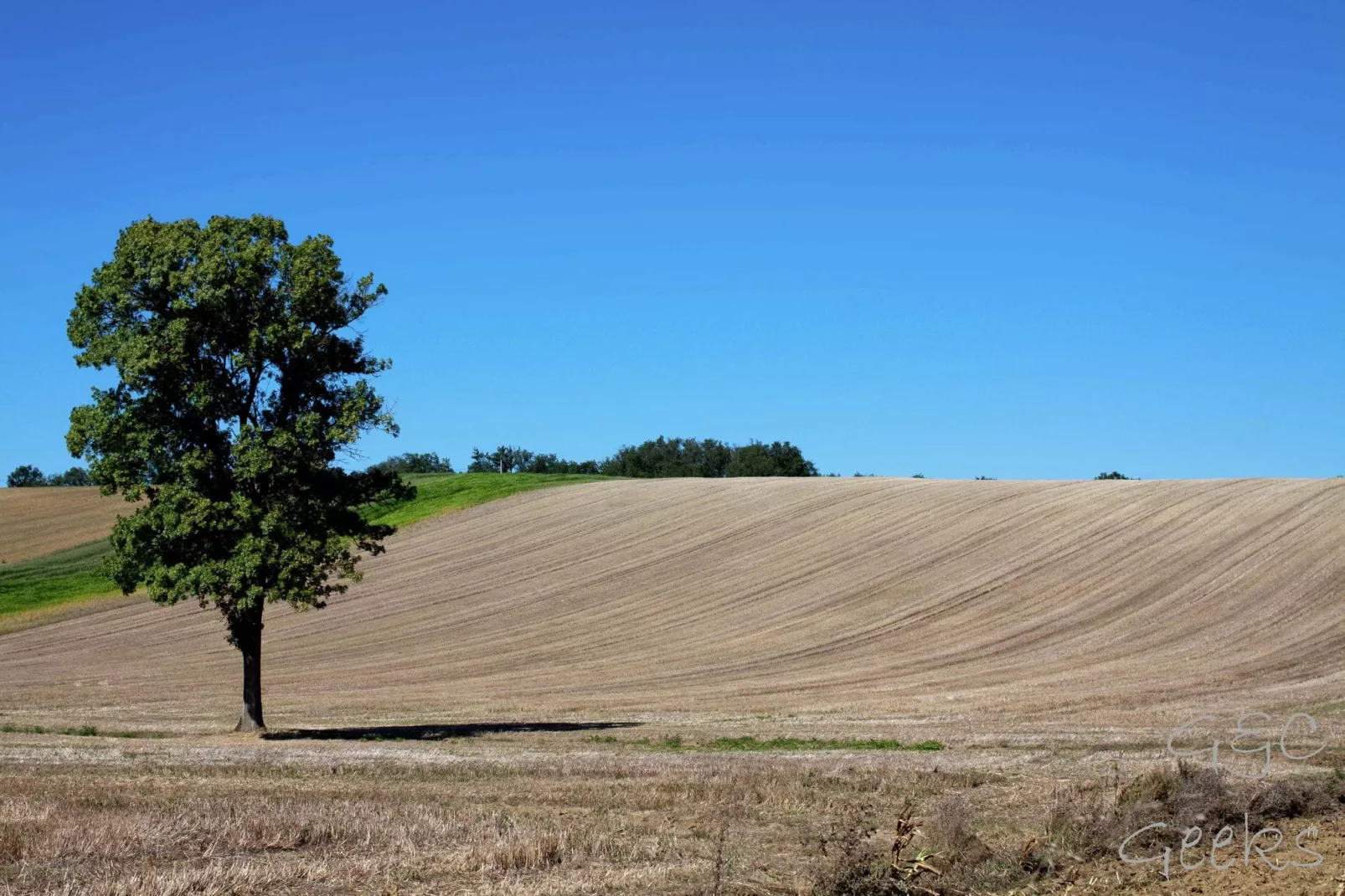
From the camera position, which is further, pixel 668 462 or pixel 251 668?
pixel 668 462

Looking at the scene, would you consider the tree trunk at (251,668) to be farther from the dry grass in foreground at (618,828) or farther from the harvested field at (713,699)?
the dry grass in foreground at (618,828)

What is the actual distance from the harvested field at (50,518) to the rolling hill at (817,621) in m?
24.4

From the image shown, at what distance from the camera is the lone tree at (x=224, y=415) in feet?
93.1

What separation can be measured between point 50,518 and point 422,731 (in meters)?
72.5

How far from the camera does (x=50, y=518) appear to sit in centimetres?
8944

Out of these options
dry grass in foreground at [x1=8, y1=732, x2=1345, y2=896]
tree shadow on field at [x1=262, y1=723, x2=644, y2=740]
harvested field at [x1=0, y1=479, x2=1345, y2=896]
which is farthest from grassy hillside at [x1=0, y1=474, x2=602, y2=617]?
dry grass in foreground at [x1=8, y1=732, x2=1345, y2=896]

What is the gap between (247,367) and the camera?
29.6 metres

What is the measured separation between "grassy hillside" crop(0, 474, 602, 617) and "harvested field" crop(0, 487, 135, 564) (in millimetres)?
1598

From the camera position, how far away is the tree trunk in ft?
97.6

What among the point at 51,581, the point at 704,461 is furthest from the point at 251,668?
the point at 704,461

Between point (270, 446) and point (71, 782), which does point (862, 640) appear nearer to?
point (270, 446)

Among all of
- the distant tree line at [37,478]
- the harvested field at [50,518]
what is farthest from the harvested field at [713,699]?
the distant tree line at [37,478]

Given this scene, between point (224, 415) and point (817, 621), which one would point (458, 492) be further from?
point (224, 415)

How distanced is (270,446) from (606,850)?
19.1 metres
